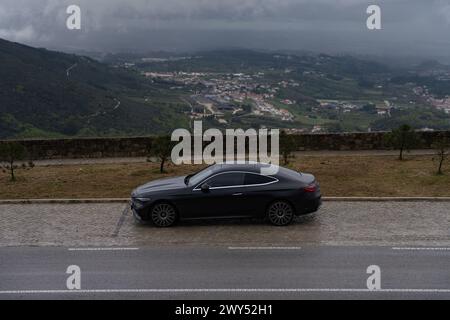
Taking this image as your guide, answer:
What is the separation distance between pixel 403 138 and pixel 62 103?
32.7m

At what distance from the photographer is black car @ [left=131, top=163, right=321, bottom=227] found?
1259 centimetres

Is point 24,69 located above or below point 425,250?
above

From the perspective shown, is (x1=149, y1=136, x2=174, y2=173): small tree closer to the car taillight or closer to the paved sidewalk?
the paved sidewalk

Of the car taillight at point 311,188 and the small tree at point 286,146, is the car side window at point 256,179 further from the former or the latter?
the small tree at point 286,146

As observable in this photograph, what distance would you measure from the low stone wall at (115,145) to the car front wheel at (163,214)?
10.2m

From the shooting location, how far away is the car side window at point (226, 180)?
1271 centimetres

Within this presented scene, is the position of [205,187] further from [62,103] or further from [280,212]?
[62,103]

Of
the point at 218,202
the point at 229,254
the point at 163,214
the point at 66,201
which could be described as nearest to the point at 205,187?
the point at 218,202

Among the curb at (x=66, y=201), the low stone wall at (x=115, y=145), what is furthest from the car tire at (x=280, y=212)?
the low stone wall at (x=115, y=145)

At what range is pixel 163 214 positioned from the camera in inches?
498

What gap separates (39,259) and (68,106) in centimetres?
3852

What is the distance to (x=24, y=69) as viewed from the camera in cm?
5247
